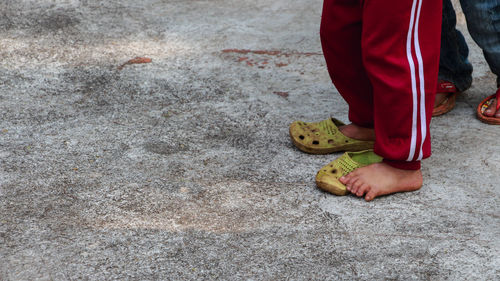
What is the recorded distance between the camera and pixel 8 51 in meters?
2.55

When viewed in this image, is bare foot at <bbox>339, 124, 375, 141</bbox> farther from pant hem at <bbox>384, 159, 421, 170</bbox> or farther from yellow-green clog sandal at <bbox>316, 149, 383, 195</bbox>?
pant hem at <bbox>384, 159, 421, 170</bbox>

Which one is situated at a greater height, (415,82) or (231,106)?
(415,82)

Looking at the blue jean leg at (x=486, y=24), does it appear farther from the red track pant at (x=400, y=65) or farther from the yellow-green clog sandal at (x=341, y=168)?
the yellow-green clog sandal at (x=341, y=168)

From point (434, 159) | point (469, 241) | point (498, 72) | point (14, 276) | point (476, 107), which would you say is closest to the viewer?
point (14, 276)

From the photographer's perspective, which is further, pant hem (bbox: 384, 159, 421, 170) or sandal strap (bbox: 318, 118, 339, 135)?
sandal strap (bbox: 318, 118, 339, 135)

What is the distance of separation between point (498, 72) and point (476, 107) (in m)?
0.18

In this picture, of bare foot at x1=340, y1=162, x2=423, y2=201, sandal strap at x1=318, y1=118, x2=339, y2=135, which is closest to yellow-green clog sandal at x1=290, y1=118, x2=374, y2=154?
sandal strap at x1=318, y1=118, x2=339, y2=135

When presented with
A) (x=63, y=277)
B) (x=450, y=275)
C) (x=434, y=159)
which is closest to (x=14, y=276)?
(x=63, y=277)

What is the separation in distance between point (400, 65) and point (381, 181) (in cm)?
33

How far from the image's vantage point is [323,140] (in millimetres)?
1883

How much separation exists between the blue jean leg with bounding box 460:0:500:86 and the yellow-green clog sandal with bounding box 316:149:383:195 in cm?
62

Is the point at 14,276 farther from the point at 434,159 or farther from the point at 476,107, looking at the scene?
the point at 476,107

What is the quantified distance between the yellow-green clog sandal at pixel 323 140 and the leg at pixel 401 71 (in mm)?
254

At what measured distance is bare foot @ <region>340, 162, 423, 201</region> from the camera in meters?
1.64
